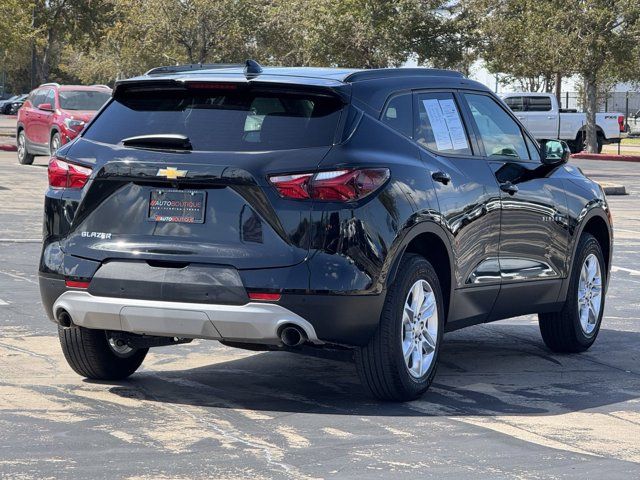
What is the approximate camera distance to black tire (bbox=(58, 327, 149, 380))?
309 inches

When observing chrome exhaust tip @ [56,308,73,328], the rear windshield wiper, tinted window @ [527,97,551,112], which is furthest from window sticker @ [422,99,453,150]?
tinted window @ [527,97,551,112]

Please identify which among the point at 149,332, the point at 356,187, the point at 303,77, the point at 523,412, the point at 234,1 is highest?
the point at 234,1

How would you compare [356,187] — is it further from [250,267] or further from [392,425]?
[392,425]

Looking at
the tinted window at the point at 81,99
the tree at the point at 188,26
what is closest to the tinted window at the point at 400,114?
the tinted window at the point at 81,99

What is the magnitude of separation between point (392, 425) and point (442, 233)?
1.28 metres

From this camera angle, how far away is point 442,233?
7801 millimetres

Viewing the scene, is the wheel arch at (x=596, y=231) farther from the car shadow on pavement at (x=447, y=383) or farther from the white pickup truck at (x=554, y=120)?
the white pickup truck at (x=554, y=120)

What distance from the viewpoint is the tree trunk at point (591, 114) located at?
46812 mm

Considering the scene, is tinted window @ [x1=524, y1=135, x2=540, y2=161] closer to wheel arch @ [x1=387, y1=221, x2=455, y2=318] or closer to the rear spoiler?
wheel arch @ [x1=387, y1=221, x2=455, y2=318]

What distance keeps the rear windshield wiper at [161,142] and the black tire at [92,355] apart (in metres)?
1.12

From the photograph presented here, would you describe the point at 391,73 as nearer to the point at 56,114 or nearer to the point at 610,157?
the point at 56,114

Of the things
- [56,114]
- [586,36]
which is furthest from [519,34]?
[56,114]

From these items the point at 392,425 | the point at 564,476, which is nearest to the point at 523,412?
the point at 392,425

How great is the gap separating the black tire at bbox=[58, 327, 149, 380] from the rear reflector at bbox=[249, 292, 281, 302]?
51.2 inches
